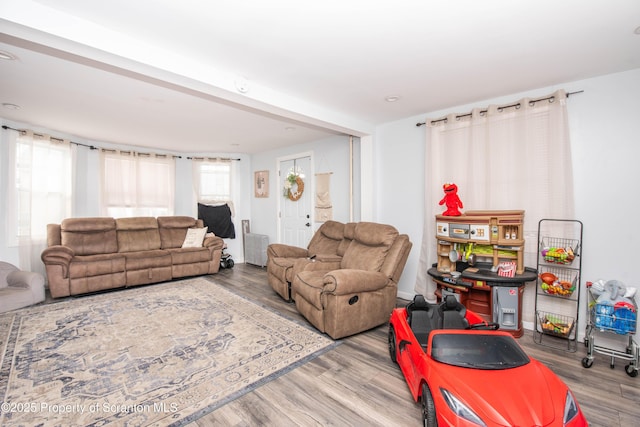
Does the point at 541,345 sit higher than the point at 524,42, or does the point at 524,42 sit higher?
the point at 524,42

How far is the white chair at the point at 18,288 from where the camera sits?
3.46 meters

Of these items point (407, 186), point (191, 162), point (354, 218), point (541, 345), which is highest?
point (191, 162)

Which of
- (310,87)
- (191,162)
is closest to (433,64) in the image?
(310,87)

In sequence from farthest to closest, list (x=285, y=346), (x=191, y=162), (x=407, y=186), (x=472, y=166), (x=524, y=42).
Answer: (x=191, y=162), (x=407, y=186), (x=472, y=166), (x=285, y=346), (x=524, y=42)

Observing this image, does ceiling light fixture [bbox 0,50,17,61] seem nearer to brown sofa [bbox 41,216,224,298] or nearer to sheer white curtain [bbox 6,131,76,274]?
sheer white curtain [bbox 6,131,76,274]

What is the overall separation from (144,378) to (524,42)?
147 inches

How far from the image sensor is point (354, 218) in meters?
4.55

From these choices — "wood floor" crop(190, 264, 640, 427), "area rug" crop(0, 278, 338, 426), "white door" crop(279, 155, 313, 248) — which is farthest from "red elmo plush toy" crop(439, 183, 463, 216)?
"white door" crop(279, 155, 313, 248)

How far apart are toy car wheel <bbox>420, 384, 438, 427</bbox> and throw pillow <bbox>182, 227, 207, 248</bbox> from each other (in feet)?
15.6

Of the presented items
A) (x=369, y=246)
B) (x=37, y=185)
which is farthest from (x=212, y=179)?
(x=369, y=246)

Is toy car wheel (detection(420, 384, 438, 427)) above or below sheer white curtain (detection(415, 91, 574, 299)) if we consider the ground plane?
below

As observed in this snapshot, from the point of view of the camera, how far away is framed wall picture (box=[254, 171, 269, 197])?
20.7 ft

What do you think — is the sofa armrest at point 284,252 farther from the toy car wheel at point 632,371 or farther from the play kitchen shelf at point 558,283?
the toy car wheel at point 632,371

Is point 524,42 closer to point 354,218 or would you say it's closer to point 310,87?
point 310,87
